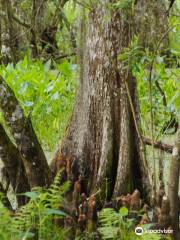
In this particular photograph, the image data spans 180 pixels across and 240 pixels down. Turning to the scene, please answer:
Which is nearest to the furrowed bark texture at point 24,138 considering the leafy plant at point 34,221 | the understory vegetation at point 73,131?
the understory vegetation at point 73,131

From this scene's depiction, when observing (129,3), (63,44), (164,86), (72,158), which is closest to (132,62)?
(129,3)

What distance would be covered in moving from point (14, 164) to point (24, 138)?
261 mm

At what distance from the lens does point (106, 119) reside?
445cm

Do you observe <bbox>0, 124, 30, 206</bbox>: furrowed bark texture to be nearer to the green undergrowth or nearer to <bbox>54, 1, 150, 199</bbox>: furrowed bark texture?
<bbox>54, 1, 150, 199</bbox>: furrowed bark texture

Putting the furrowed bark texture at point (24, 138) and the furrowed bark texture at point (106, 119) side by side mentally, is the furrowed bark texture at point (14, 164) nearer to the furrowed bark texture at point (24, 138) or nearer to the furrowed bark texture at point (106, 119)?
the furrowed bark texture at point (24, 138)

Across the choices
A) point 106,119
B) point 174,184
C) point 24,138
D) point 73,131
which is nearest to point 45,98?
point 73,131

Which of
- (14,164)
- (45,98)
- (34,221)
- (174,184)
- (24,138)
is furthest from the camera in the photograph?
(45,98)

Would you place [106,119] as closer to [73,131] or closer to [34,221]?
[73,131]

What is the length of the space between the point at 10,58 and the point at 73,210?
361 centimetres

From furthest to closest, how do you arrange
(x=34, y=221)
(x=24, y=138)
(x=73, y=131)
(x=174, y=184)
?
(x=73, y=131) → (x=24, y=138) → (x=174, y=184) → (x=34, y=221)

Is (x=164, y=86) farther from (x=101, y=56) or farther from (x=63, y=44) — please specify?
(x=63, y=44)

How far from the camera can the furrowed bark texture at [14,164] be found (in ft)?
11.1

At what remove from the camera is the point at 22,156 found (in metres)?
3.35

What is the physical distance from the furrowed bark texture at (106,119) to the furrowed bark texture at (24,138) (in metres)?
1.03
